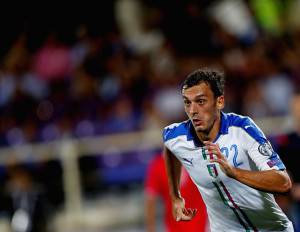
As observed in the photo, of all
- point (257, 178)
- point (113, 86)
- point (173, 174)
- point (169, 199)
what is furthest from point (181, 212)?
point (113, 86)

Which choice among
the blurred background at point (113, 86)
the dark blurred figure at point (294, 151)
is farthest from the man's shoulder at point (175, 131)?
the blurred background at point (113, 86)

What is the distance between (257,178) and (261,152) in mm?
234

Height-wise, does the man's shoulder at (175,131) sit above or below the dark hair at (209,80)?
below

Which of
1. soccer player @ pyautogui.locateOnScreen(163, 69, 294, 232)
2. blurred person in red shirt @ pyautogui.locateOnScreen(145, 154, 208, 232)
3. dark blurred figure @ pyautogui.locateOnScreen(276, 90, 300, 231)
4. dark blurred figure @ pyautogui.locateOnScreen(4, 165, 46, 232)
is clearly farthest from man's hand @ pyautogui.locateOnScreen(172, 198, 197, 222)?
dark blurred figure @ pyautogui.locateOnScreen(4, 165, 46, 232)

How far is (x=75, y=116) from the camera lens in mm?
11328

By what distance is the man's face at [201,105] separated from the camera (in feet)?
15.7

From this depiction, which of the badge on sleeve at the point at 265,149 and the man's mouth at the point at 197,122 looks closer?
the badge on sleeve at the point at 265,149

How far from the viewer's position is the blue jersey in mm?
4840

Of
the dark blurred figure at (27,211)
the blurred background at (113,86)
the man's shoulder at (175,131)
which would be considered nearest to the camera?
the man's shoulder at (175,131)

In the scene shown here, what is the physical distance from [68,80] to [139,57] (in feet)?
3.44

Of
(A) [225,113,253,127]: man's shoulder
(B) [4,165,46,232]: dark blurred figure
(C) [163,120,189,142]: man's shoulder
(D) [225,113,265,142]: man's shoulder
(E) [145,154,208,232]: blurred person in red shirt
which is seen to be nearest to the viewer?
(D) [225,113,265,142]: man's shoulder

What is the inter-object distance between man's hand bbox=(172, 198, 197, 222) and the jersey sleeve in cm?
52

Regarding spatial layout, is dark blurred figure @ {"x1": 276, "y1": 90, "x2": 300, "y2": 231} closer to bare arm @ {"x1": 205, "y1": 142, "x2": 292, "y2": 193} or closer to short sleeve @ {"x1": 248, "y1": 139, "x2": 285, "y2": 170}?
short sleeve @ {"x1": 248, "y1": 139, "x2": 285, "y2": 170}

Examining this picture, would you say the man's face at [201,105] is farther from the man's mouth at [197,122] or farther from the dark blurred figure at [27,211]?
the dark blurred figure at [27,211]
